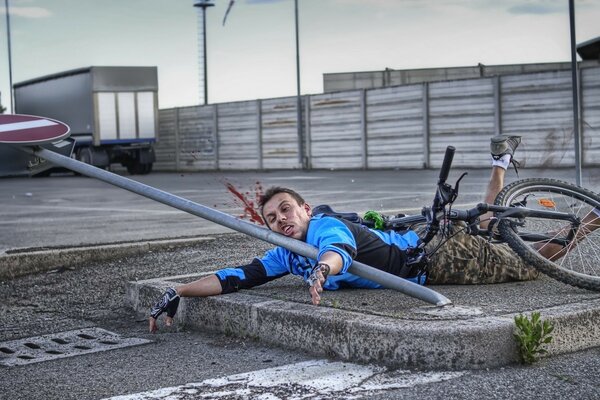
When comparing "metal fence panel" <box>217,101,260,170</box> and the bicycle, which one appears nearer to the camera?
the bicycle

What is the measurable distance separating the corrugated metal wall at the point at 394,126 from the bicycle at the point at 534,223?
20.9 m

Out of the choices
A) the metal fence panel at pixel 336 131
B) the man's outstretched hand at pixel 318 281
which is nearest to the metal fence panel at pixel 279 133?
the metal fence panel at pixel 336 131

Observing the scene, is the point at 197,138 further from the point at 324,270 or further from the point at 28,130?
the point at 324,270

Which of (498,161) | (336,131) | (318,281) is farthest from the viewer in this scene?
(336,131)

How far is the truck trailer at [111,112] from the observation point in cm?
3438

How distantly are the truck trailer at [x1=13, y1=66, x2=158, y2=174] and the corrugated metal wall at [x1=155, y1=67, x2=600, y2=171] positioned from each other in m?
4.17

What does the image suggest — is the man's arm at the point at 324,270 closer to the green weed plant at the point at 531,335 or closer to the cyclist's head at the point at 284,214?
the cyclist's head at the point at 284,214

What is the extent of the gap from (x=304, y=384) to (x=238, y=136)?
3495 cm

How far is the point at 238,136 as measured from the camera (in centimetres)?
3866

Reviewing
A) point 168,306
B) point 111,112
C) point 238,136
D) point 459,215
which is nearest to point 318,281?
A: point 168,306

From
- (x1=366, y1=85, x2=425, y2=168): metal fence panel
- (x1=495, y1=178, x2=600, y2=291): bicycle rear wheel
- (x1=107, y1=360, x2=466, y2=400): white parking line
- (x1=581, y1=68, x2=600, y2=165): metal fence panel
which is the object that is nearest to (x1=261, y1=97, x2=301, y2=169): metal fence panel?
(x1=366, y1=85, x2=425, y2=168): metal fence panel

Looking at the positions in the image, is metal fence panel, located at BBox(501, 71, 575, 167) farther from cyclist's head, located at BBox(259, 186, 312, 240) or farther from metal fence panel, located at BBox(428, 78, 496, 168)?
Result: cyclist's head, located at BBox(259, 186, 312, 240)

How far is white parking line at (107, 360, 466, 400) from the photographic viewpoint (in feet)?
12.6

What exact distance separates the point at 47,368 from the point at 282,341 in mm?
1172
